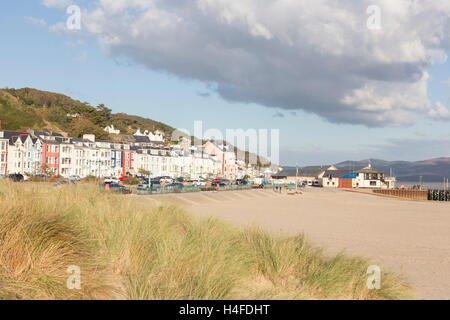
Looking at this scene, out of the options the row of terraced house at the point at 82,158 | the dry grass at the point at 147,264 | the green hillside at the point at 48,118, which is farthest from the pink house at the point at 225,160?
the dry grass at the point at 147,264

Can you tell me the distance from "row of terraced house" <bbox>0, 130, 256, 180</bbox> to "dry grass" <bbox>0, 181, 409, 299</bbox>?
4585 cm

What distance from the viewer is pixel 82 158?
81.1m

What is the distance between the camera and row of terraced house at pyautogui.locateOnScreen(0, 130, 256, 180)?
7031cm

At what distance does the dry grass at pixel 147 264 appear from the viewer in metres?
5.38

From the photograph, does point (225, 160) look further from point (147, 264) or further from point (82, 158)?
point (147, 264)

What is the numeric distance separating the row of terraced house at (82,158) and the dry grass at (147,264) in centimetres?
4585

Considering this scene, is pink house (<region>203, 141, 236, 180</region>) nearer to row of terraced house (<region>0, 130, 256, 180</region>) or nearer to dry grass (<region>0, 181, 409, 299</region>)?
row of terraced house (<region>0, 130, 256, 180</region>)

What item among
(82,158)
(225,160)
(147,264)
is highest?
(225,160)

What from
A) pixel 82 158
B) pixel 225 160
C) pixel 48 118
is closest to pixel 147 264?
pixel 82 158

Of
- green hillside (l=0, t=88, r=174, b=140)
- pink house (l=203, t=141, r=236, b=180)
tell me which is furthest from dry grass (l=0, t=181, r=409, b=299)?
pink house (l=203, t=141, r=236, b=180)

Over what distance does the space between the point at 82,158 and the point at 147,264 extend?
8013cm

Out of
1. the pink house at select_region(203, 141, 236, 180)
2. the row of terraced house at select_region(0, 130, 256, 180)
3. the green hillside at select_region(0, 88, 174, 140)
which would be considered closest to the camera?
the row of terraced house at select_region(0, 130, 256, 180)

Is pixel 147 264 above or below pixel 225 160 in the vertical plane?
below
